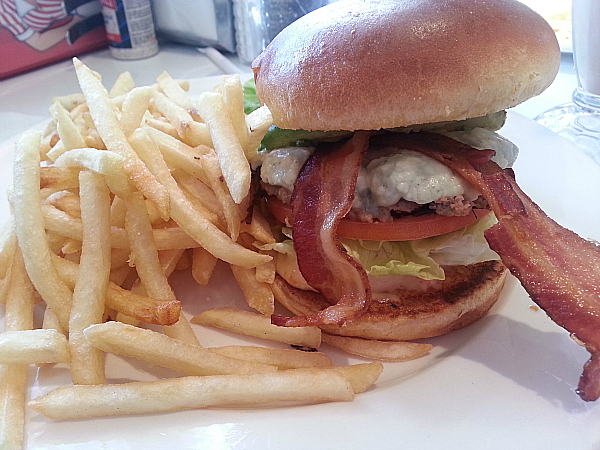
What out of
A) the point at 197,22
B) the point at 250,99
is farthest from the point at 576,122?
the point at 197,22

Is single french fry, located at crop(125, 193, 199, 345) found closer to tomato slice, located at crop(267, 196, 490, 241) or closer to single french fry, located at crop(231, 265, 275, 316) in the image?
single french fry, located at crop(231, 265, 275, 316)

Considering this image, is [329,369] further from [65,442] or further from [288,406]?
[65,442]

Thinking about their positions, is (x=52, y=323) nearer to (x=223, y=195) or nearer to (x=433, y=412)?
(x=223, y=195)

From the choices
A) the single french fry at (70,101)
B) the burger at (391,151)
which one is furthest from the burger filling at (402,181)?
the single french fry at (70,101)

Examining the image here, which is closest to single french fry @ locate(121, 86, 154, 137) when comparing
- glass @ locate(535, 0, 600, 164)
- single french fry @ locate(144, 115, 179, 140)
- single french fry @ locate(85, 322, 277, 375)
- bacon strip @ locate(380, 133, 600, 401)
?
single french fry @ locate(144, 115, 179, 140)

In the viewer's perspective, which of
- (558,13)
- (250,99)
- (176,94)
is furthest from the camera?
(558,13)

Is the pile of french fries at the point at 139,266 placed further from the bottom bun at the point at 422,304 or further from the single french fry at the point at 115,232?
the bottom bun at the point at 422,304
